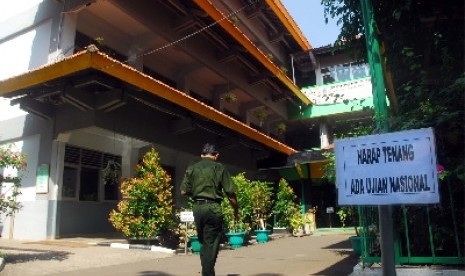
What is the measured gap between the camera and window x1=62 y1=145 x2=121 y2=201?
1260 centimetres

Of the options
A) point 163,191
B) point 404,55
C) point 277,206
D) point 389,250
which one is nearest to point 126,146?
point 163,191

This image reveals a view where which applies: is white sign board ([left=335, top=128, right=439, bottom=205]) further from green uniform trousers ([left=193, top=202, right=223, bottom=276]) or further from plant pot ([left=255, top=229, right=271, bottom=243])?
plant pot ([left=255, top=229, right=271, bottom=243])

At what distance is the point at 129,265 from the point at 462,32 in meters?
6.91

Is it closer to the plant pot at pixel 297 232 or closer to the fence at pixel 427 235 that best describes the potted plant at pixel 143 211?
the fence at pixel 427 235

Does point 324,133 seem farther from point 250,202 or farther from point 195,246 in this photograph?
point 195,246

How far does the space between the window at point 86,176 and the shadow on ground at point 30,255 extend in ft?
11.3

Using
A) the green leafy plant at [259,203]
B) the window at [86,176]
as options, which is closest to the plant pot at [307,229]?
the green leafy plant at [259,203]

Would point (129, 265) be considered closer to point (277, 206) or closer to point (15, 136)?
point (15, 136)

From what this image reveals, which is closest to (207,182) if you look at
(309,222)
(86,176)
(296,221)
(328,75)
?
(86,176)

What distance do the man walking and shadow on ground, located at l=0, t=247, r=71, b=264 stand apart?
14.9 feet

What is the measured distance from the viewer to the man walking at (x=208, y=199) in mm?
4566

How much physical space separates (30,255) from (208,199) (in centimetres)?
549

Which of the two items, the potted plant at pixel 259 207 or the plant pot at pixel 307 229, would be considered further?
the plant pot at pixel 307 229

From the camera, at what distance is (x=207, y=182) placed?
477cm
